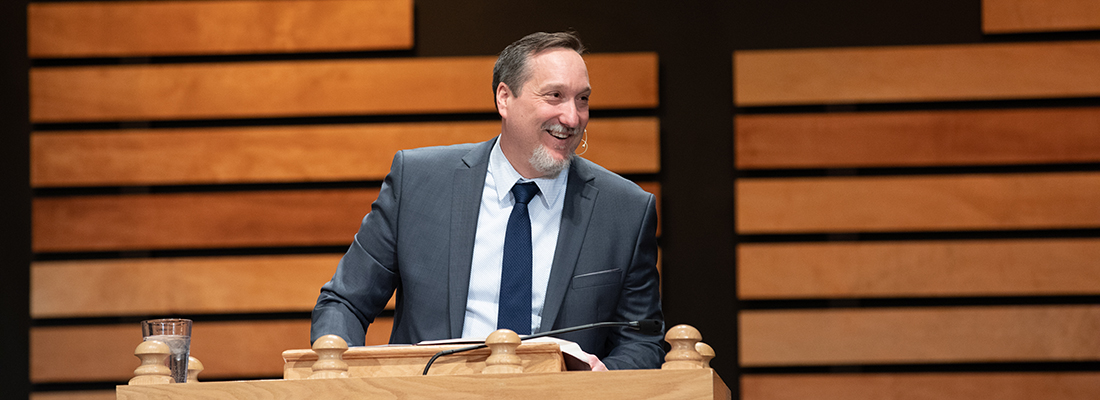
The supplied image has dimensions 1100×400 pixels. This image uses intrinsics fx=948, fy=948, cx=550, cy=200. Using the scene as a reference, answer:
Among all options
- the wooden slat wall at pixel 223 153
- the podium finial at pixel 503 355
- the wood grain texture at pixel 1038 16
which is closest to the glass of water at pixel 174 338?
the podium finial at pixel 503 355

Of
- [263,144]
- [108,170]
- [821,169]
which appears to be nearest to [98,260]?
[108,170]

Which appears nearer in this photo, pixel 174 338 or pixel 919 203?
pixel 174 338

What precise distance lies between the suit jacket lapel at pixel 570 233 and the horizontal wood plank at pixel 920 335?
1558 millimetres

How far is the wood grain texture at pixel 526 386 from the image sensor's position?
1085mm

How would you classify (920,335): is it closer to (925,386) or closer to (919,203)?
(925,386)

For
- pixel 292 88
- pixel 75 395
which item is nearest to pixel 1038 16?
pixel 292 88

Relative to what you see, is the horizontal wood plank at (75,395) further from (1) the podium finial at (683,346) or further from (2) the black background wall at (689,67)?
(1) the podium finial at (683,346)

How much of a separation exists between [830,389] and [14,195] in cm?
303

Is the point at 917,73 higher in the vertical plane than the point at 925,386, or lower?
higher

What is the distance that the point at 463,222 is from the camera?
1881 millimetres

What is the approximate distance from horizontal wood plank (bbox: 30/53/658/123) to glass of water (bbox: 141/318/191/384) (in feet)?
6.93

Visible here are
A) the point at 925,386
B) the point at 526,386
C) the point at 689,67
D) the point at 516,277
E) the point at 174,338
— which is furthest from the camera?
the point at 689,67

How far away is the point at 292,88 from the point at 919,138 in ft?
7.43

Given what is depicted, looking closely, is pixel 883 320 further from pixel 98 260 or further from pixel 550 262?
pixel 98 260
